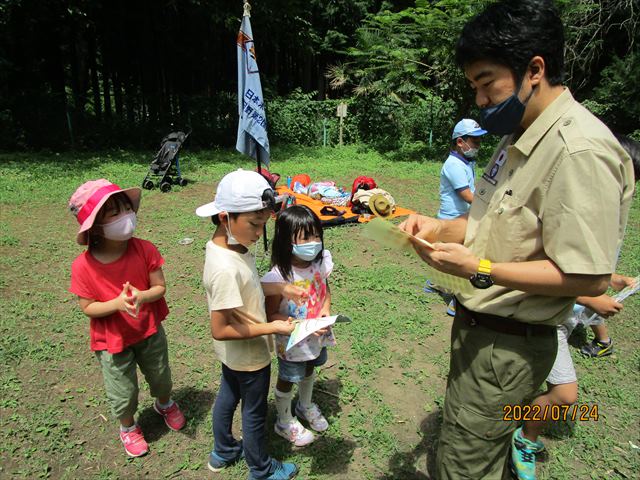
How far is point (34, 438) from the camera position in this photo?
8.96 feet

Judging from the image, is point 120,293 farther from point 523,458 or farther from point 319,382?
point 523,458

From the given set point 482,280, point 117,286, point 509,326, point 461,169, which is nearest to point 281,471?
point 117,286

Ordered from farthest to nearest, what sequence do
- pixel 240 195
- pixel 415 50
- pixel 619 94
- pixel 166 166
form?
pixel 619 94
pixel 415 50
pixel 166 166
pixel 240 195

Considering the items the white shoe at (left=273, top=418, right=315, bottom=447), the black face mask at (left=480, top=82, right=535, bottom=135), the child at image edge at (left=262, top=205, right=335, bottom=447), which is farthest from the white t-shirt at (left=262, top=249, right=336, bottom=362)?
the black face mask at (left=480, top=82, right=535, bottom=135)

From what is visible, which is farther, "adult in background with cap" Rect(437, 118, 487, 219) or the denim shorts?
"adult in background with cap" Rect(437, 118, 487, 219)

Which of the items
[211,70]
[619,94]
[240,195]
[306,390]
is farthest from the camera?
[211,70]

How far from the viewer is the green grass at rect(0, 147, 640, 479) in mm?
2607

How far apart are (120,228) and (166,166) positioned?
7083 mm

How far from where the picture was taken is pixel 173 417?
280cm

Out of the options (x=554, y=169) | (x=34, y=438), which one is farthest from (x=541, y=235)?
(x=34, y=438)

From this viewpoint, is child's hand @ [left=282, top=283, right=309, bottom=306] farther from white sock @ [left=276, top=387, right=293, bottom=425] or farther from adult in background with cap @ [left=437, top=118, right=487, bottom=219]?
adult in background with cap @ [left=437, top=118, right=487, bottom=219]

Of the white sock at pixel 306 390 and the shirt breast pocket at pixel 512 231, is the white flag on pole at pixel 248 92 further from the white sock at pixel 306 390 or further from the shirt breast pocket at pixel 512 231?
the shirt breast pocket at pixel 512 231
